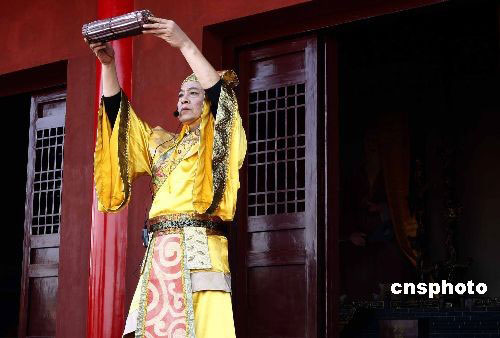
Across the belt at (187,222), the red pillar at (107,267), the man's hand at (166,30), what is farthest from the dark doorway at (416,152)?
the man's hand at (166,30)

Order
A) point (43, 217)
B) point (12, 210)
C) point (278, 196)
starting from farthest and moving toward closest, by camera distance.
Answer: point (12, 210), point (43, 217), point (278, 196)

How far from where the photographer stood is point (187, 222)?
362 centimetres

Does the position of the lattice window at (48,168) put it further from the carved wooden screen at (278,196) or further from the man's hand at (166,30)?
the man's hand at (166,30)

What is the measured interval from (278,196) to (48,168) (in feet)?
6.60

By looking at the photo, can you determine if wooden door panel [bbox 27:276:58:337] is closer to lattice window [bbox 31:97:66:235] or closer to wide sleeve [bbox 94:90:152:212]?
lattice window [bbox 31:97:66:235]

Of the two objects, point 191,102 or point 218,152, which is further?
point 191,102

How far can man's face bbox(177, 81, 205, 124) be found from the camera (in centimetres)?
376

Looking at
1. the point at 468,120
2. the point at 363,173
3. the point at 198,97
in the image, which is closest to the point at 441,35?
the point at 468,120

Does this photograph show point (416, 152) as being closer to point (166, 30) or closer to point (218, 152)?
point (218, 152)

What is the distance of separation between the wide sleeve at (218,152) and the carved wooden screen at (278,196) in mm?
1323

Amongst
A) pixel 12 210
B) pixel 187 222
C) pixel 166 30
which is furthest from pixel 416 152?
pixel 166 30

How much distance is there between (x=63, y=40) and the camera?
5863 millimetres

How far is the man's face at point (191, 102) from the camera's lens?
3756mm

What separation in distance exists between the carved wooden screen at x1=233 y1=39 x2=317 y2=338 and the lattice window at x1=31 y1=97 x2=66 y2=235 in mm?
1654
